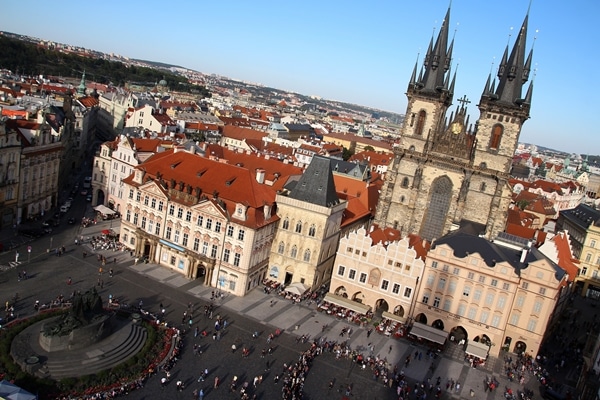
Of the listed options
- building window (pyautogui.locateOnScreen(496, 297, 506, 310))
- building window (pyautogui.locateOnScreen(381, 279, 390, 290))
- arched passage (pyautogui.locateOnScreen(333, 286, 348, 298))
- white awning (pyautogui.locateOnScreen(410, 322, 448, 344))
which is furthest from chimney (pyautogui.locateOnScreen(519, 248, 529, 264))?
arched passage (pyautogui.locateOnScreen(333, 286, 348, 298))

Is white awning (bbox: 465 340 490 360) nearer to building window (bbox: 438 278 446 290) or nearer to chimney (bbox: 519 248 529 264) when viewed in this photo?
building window (bbox: 438 278 446 290)

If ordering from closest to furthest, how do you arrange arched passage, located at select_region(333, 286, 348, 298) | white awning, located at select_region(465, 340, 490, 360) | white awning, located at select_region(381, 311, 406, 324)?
white awning, located at select_region(465, 340, 490, 360), white awning, located at select_region(381, 311, 406, 324), arched passage, located at select_region(333, 286, 348, 298)

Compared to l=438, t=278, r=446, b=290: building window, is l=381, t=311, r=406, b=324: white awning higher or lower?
lower

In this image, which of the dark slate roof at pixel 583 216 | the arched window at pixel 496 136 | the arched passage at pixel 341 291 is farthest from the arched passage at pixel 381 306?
the dark slate roof at pixel 583 216

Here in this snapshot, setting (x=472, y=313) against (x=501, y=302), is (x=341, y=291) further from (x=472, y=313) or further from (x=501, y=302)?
(x=501, y=302)

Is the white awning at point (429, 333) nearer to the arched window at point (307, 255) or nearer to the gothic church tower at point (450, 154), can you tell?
the arched window at point (307, 255)

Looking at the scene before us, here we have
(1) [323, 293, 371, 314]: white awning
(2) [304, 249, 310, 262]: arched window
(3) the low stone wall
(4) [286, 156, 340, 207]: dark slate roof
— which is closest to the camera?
(3) the low stone wall

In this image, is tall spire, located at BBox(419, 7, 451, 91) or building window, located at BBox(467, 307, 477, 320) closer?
building window, located at BBox(467, 307, 477, 320)
